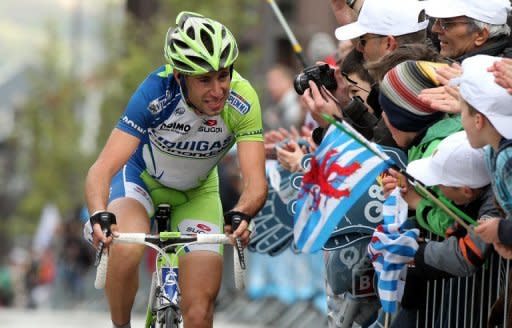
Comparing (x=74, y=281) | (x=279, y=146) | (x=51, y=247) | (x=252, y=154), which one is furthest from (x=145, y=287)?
(x=51, y=247)

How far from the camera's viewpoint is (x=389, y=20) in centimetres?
999

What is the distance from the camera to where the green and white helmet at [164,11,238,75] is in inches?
371

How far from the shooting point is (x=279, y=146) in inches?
441

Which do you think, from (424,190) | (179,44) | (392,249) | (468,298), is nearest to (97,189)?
(179,44)

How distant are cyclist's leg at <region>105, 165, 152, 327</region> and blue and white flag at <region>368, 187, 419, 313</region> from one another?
1.67m

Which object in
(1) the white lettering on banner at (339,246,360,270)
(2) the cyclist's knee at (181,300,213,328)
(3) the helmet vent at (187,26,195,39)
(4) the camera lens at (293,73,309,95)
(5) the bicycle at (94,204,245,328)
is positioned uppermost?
(3) the helmet vent at (187,26,195,39)

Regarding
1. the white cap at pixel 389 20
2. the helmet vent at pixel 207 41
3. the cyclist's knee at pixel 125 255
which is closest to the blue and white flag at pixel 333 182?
the helmet vent at pixel 207 41

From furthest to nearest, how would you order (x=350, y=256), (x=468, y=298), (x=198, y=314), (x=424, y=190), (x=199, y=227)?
(x=199, y=227) < (x=198, y=314) < (x=350, y=256) < (x=468, y=298) < (x=424, y=190)

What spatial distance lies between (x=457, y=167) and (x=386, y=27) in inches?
87.6

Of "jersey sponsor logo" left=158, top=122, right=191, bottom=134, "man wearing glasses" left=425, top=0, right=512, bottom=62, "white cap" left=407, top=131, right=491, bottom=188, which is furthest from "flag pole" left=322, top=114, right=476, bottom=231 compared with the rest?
"jersey sponsor logo" left=158, top=122, right=191, bottom=134

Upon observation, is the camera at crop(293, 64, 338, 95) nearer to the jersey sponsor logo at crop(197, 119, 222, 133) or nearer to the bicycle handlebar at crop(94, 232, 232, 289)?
the jersey sponsor logo at crop(197, 119, 222, 133)

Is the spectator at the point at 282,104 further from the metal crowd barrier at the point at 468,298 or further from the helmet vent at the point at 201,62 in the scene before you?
the metal crowd barrier at the point at 468,298

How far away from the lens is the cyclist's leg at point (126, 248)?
9789 millimetres

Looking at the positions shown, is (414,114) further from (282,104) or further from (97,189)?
(282,104)
